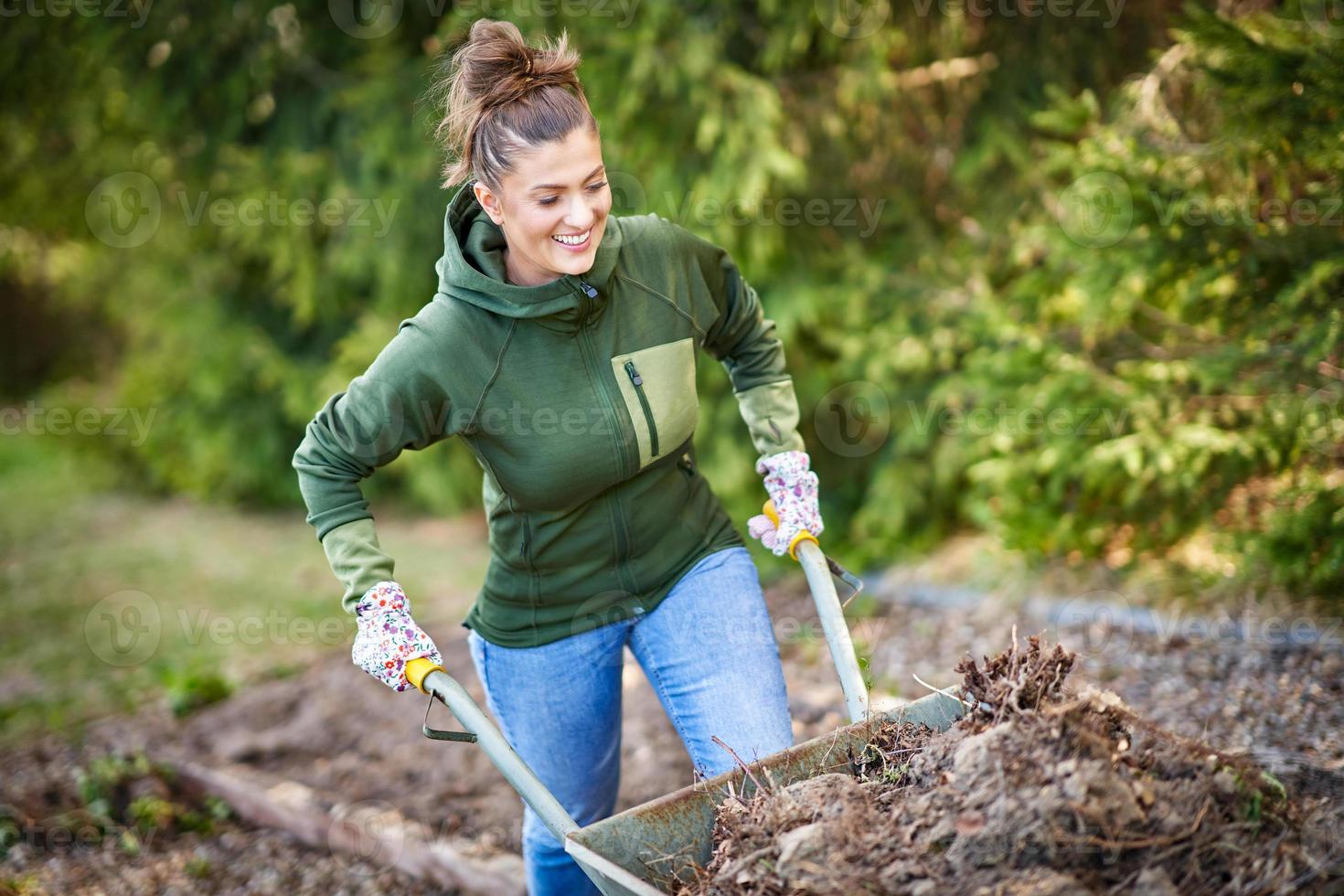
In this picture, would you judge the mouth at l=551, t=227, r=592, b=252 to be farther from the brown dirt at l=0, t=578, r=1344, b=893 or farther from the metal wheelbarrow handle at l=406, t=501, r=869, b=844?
the brown dirt at l=0, t=578, r=1344, b=893

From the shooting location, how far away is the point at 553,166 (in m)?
1.97

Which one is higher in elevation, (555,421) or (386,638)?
(555,421)

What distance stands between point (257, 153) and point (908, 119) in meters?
4.10

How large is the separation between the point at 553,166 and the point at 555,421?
503mm

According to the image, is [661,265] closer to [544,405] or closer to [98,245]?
[544,405]

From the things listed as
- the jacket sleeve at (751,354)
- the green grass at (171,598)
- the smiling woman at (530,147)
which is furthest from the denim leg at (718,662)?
the green grass at (171,598)

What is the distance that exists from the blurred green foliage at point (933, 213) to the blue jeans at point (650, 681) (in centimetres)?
213

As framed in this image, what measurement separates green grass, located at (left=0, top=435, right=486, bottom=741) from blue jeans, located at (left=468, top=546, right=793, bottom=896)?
2899mm

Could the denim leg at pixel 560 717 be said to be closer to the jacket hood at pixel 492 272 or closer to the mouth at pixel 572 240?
the jacket hood at pixel 492 272

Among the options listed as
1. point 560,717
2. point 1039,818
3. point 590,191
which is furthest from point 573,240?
point 1039,818

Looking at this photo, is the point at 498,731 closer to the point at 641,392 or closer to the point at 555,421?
the point at 555,421

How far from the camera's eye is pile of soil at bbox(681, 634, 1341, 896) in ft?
4.79

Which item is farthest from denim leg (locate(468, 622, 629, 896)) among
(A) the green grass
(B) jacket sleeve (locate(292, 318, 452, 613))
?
(A) the green grass

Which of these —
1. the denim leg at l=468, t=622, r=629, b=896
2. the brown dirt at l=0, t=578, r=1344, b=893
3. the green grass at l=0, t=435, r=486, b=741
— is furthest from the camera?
the green grass at l=0, t=435, r=486, b=741
